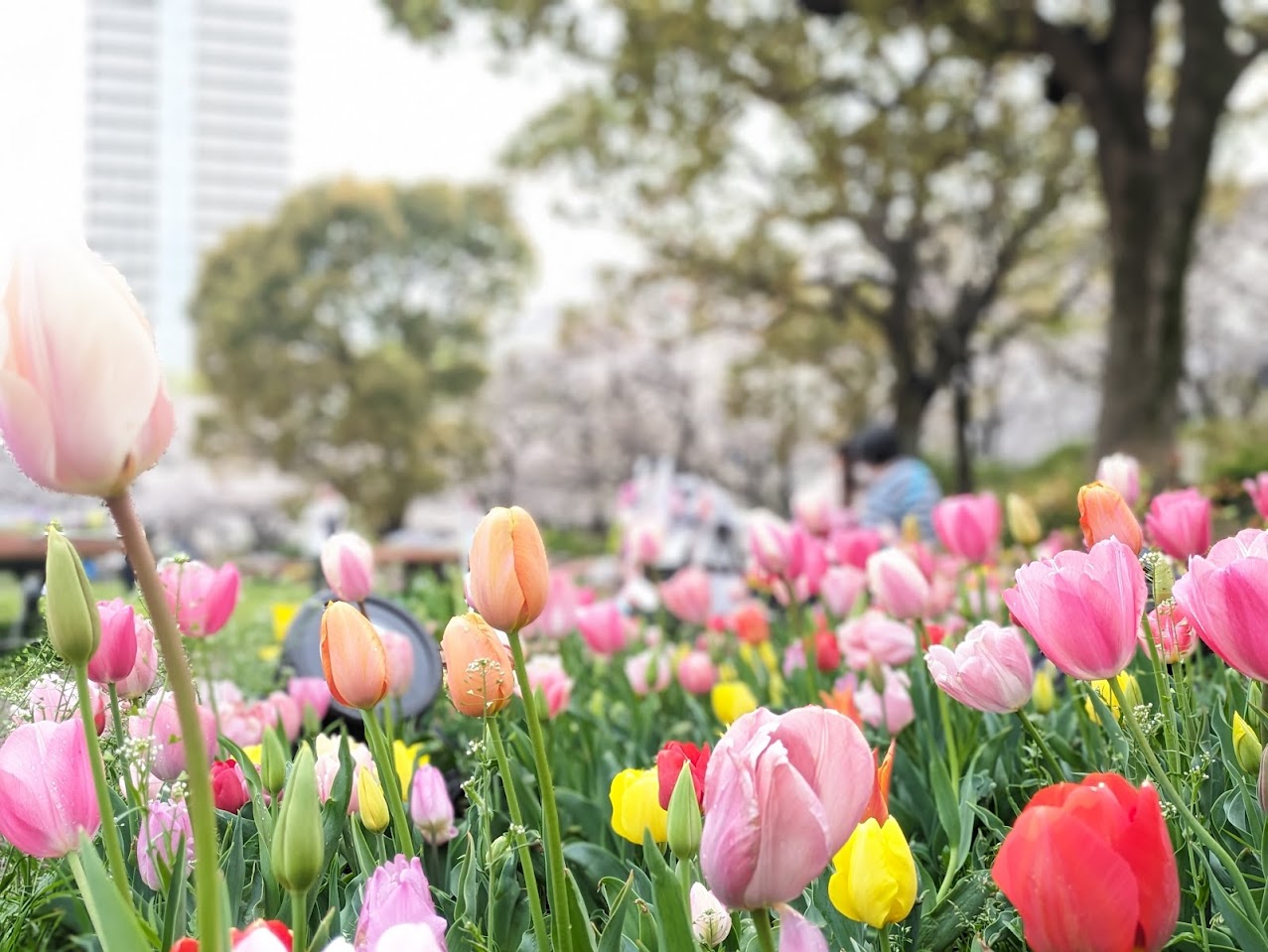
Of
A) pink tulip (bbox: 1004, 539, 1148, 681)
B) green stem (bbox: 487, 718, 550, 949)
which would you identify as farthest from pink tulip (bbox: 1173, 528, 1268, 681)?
green stem (bbox: 487, 718, 550, 949)

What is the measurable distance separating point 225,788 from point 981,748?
0.83m

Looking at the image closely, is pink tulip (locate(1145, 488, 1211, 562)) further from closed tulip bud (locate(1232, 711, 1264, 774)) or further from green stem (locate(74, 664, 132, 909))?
green stem (locate(74, 664, 132, 909))

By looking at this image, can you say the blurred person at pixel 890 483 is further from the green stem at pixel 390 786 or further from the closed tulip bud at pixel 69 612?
the closed tulip bud at pixel 69 612

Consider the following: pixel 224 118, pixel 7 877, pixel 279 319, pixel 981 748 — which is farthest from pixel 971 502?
pixel 224 118

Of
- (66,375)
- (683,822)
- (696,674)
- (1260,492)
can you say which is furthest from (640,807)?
(1260,492)

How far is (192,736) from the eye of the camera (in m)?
0.55

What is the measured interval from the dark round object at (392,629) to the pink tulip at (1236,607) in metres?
1.37

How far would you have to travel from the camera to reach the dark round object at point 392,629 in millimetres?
1922

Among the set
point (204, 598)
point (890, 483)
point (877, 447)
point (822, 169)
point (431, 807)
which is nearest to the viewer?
point (431, 807)

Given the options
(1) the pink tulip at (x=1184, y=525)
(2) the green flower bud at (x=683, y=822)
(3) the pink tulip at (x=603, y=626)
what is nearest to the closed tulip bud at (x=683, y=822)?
(2) the green flower bud at (x=683, y=822)

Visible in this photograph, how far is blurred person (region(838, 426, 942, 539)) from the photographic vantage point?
524 cm

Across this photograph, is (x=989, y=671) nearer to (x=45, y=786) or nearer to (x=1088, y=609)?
(x=1088, y=609)

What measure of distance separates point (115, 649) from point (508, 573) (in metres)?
0.41

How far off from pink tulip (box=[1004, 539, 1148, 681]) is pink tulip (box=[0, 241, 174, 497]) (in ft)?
2.05
